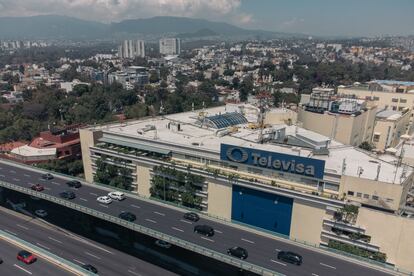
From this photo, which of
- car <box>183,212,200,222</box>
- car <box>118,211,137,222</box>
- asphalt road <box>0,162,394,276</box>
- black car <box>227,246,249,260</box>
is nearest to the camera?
asphalt road <box>0,162,394,276</box>

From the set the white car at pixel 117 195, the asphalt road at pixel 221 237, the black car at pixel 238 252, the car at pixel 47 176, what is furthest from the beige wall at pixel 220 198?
the car at pixel 47 176

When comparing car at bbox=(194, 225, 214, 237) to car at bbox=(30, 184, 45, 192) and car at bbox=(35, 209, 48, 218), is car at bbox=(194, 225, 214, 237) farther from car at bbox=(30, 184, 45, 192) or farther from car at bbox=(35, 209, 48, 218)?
car at bbox=(35, 209, 48, 218)

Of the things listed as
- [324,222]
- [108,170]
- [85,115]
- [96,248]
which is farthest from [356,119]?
[85,115]

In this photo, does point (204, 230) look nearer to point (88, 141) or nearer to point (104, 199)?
A: point (104, 199)

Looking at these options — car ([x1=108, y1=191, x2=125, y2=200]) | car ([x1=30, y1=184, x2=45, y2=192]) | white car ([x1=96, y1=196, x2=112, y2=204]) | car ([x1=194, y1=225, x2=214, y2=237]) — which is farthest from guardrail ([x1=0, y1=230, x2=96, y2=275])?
car ([x1=108, y1=191, x2=125, y2=200])

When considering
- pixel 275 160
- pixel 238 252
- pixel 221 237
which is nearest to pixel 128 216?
pixel 221 237

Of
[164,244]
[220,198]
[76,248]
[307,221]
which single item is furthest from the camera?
[220,198]
